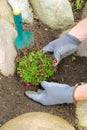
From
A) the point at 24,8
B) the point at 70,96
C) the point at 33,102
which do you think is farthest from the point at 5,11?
the point at 70,96

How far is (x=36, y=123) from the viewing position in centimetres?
306

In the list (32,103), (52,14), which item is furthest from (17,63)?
(52,14)

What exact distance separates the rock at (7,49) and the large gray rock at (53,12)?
0.48 meters

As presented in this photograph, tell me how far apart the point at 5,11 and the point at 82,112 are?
139cm

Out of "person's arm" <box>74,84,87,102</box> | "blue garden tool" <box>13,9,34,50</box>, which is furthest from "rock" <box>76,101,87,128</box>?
"blue garden tool" <box>13,9,34,50</box>

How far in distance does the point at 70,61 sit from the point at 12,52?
692 millimetres

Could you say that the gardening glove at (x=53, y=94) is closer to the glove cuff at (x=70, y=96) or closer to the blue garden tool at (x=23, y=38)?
the glove cuff at (x=70, y=96)

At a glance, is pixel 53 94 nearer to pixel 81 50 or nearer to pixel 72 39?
pixel 72 39

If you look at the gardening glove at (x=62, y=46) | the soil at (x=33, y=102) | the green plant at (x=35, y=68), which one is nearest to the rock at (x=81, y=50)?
the soil at (x=33, y=102)

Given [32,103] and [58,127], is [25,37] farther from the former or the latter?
[58,127]

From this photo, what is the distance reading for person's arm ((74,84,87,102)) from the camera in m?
3.37

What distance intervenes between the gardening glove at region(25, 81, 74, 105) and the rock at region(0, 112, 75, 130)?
0.29 metres

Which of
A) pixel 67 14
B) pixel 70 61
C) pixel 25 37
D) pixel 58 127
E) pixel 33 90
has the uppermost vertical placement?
pixel 67 14

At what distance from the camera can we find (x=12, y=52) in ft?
12.4
